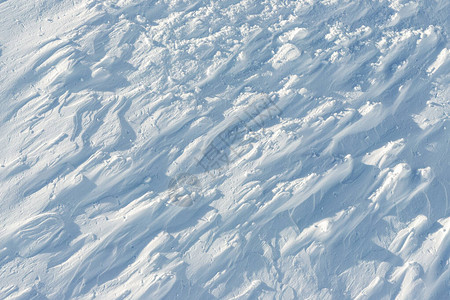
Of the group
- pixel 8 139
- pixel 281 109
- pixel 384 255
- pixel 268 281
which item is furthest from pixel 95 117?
pixel 384 255

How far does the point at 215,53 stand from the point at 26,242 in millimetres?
2564

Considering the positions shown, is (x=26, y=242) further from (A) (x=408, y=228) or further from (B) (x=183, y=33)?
(A) (x=408, y=228)

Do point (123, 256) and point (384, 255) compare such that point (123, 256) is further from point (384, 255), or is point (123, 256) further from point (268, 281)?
point (384, 255)

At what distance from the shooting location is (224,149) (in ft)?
11.1

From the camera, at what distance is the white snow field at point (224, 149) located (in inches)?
124

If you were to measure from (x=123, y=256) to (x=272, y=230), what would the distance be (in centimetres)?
140

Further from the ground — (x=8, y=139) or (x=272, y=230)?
(x=8, y=139)

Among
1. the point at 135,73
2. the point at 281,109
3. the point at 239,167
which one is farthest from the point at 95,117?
the point at 281,109

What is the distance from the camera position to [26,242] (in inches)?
125

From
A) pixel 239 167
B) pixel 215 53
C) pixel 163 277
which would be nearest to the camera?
pixel 163 277

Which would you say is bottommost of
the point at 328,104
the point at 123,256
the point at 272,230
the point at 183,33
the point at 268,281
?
the point at 268,281

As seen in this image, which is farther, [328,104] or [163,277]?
[328,104]

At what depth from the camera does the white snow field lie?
316cm

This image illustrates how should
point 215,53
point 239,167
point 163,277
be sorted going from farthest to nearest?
point 215,53 < point 239,167 < point 163,277
